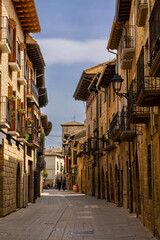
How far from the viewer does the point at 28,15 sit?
2462cm

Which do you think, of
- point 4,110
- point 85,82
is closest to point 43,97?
point 85,82

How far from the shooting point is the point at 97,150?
38.7 meters

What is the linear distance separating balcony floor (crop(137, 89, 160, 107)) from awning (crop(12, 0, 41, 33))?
43.3 feet

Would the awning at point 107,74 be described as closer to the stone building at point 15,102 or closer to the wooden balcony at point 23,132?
the stone building at point 15,102

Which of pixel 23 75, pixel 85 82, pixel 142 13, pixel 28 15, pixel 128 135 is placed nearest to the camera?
pixel 142 13

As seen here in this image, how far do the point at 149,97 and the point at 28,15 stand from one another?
1515cm

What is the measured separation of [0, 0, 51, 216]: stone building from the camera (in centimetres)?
1884

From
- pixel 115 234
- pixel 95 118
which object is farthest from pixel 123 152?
pixel 95 118

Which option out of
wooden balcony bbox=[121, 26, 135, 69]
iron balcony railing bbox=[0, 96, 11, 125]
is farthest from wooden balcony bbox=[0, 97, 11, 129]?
wooden balcony bbox=[121, 26, 135, 69]

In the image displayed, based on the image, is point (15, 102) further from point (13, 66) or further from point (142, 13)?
point (142, 13)

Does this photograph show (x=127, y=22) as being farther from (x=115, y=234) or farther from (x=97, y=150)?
(x=97, y=150)

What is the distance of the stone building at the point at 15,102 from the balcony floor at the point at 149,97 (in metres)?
7.54

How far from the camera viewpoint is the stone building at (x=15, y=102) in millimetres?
18844

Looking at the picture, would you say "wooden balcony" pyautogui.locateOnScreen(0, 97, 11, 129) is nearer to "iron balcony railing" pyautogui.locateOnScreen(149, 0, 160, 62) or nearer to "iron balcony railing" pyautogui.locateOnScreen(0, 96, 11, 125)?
"iron balcony railing" pyautogui.locateOnScreen(0, 96, 11, 125)
